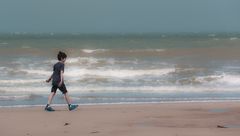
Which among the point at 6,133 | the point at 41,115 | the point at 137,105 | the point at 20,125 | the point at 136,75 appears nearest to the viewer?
the point at 6,133

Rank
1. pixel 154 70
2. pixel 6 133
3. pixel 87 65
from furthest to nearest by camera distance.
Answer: pixel 87 65 < pixel 154 70 < pixel 6 133

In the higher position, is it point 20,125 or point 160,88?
point 160,88

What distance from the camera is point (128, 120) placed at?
850 cm

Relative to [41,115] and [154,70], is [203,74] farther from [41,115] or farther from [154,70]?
[41,115]

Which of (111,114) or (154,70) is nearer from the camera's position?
(111,114)

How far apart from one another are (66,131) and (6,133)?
0.83 meters

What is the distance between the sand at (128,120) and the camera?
7.31 meters

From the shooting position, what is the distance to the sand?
24.0 ft

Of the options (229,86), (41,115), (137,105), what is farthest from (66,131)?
(229,86)

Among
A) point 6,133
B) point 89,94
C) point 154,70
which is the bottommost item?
point 6,133

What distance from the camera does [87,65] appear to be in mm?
22344

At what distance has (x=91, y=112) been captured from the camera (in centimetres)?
948

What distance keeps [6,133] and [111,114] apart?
2.27m

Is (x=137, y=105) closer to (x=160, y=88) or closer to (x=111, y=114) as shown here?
(x=111, y=114)
